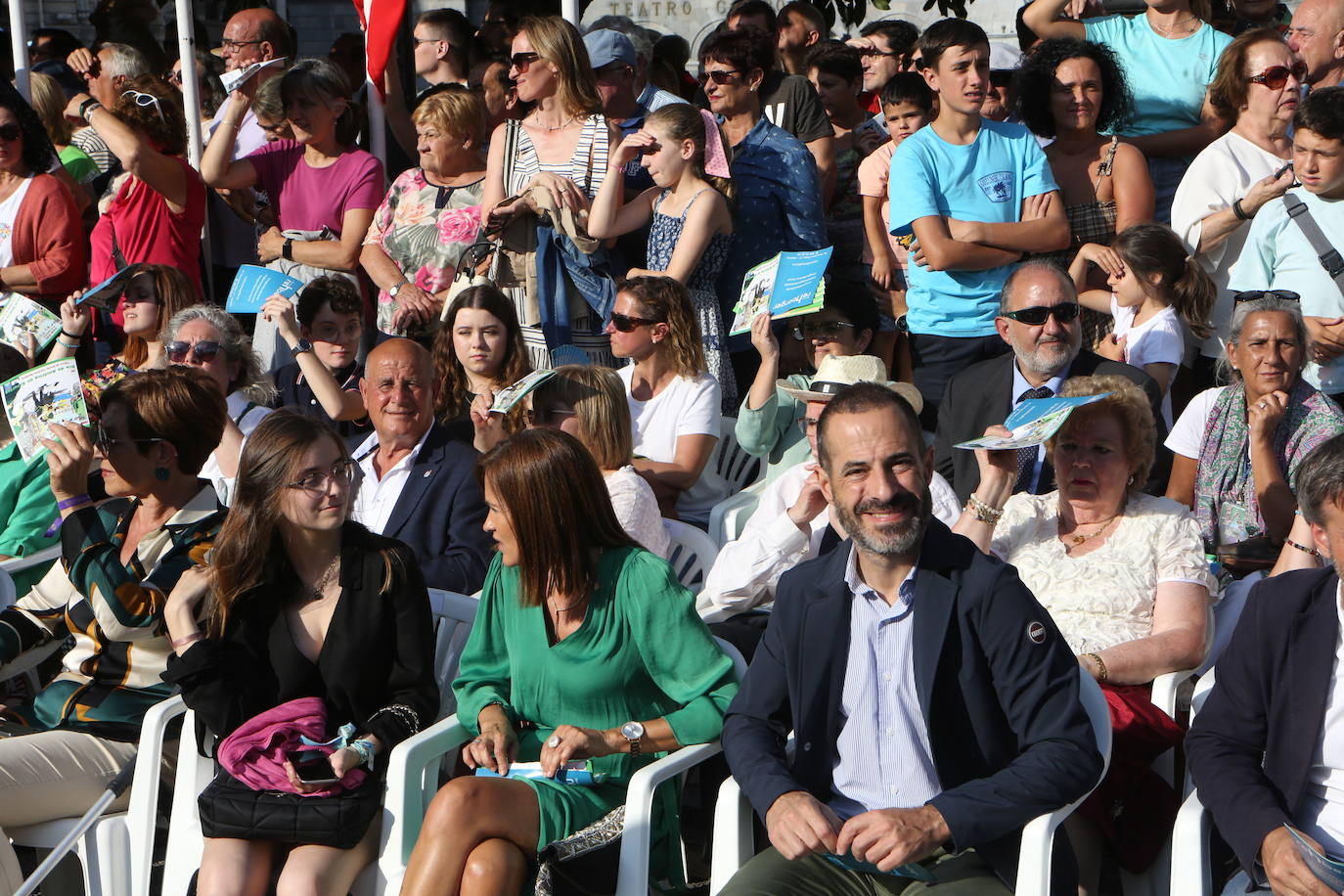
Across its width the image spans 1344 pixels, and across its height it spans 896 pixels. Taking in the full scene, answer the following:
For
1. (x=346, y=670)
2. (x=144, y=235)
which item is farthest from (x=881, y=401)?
(x=144, y=235)

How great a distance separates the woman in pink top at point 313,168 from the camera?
725 cm

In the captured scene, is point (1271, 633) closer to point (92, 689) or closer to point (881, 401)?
point (881, 401)

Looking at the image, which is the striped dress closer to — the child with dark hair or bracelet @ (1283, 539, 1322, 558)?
the child with dark hair

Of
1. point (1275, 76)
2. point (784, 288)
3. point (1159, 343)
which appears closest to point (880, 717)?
point (784, 288)

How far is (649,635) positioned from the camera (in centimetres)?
379

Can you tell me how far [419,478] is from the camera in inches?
198

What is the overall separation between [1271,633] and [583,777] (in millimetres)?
1575

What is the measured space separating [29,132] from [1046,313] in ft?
16.5

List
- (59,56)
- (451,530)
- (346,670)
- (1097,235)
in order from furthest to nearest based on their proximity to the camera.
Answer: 1. (59,56)
2. (1097,235)
3. (451,530)
4. (346,670)

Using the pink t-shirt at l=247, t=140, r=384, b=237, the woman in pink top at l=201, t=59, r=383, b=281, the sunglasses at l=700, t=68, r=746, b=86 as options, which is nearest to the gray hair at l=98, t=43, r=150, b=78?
the woman in pink top at l=201, t=59, r=383, b=281

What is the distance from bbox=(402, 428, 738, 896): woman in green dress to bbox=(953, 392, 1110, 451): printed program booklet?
88cm

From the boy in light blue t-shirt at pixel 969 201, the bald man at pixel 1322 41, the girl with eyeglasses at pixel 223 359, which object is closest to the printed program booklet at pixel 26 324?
the girl with eyeglasses at pixel 223 359

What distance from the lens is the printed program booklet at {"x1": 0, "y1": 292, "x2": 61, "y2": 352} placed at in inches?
253

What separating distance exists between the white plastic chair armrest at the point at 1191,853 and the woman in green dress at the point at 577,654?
1058 millimetres
